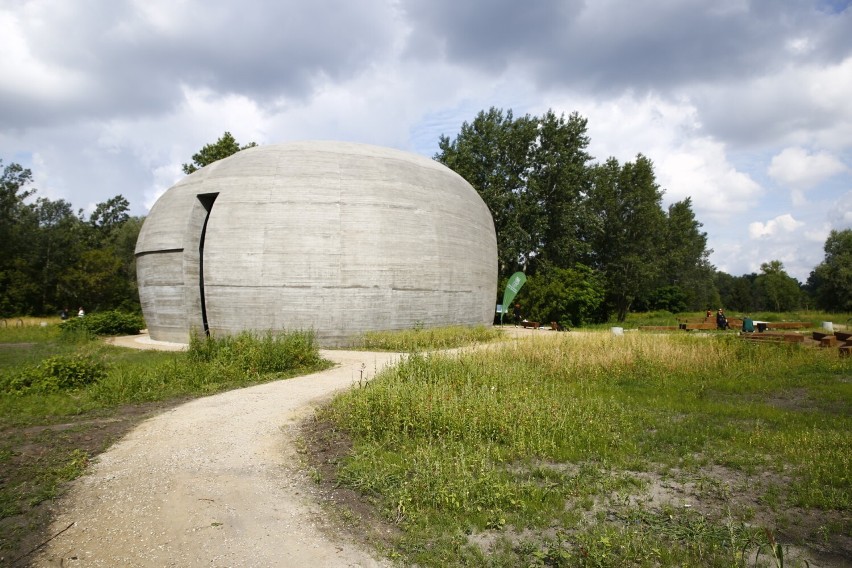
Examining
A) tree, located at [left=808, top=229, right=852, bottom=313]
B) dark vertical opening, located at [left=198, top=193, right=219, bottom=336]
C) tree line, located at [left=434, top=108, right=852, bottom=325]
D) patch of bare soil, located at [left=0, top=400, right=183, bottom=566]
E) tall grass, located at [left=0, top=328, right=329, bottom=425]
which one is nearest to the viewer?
patch of bare soil, located at [left=0, top=400, right=183, bottom=566]

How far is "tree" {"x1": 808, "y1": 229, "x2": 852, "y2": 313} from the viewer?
44.1m

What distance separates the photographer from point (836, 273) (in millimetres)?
45500

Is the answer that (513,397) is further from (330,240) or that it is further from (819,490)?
(330,240)

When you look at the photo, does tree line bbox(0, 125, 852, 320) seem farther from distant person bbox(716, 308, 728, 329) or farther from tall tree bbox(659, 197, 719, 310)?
distant person bbox(716, 308, 728, 329)

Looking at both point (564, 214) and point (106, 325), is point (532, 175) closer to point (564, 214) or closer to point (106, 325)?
point (564, 214)

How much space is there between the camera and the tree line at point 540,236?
97.9ft

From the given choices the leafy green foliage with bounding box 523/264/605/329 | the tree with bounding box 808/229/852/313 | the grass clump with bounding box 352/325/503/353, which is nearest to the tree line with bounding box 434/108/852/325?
the leafy green foliage with bounding box 523/264/605/329

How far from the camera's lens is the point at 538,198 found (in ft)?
103

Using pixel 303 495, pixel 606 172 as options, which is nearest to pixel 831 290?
pixel 606 172

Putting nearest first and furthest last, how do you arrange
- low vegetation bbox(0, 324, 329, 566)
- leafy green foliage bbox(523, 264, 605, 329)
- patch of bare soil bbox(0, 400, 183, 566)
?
patch of bare soil bbox(0, 400, 183, 566), low vegetation bbox(0, 324, 329, 566), leafy green foliage bbox(523, 264, 605, 329)

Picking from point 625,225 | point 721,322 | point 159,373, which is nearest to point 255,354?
point 159,373

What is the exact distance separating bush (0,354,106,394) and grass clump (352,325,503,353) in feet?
24.3

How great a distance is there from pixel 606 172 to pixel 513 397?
108ft

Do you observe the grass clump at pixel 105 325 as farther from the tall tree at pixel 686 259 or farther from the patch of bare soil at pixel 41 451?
the tall tree at pixel 686 259
